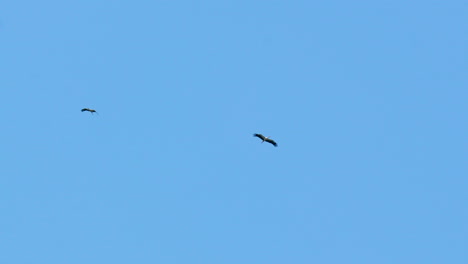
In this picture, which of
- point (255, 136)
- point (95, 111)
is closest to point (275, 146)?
point (255, 136)

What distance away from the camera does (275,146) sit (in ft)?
436

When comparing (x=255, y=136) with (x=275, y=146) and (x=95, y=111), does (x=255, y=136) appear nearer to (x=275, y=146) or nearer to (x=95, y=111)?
(x=275, y=146)

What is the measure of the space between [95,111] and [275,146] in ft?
118

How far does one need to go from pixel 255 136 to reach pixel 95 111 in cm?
3419

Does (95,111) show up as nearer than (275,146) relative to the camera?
No

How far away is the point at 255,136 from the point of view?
132000 millimetres

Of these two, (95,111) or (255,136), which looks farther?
(95,111)

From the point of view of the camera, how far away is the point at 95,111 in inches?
6068
